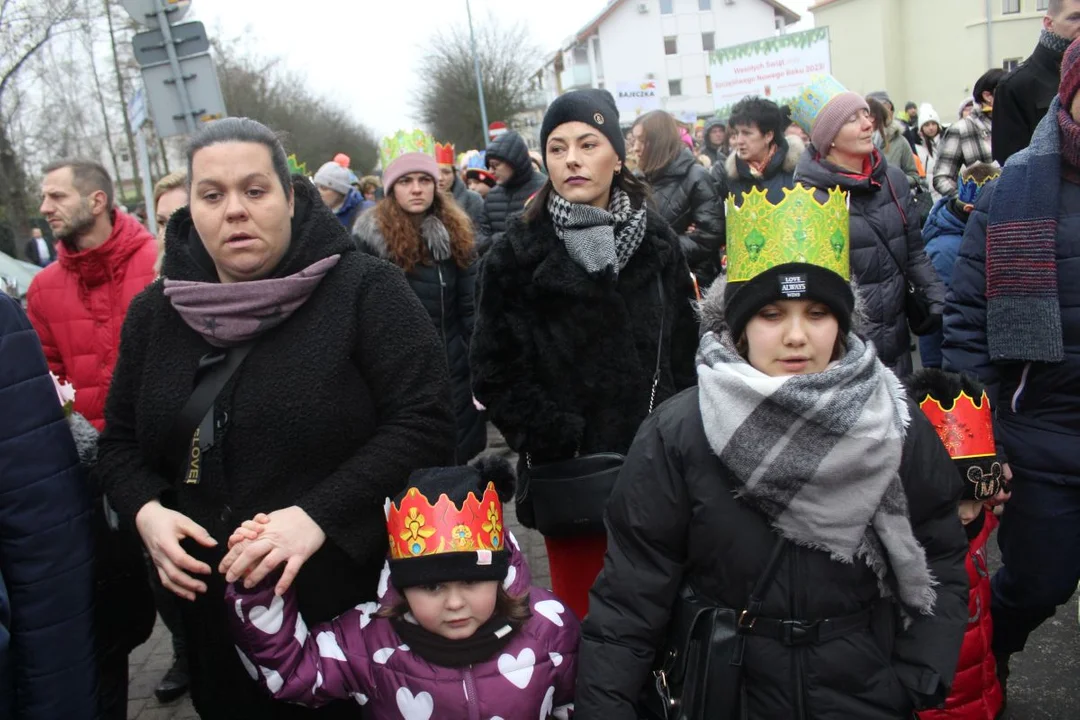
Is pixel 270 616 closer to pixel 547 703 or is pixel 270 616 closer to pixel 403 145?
pixel 547 703

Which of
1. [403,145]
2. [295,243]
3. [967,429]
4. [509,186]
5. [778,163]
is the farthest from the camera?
[509,186]

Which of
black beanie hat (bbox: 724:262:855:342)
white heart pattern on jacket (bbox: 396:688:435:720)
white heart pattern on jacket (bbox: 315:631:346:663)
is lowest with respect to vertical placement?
white heart pattern on jacket (bbox: 396:688:435:720)

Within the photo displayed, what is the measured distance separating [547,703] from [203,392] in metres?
1.25

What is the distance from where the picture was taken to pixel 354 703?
2652mm

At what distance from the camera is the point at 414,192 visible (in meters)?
5.31

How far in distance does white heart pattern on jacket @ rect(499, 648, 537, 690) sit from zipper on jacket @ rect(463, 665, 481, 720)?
0.27ft

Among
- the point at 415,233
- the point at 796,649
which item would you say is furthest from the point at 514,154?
the point at 796,649

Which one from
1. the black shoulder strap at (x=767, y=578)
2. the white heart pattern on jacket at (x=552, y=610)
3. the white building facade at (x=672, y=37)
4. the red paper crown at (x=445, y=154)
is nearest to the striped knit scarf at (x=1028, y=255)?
the black shoulder strap at (x=767, y=578)

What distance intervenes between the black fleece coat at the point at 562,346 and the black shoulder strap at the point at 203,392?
1034 millimetres

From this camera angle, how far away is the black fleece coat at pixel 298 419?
228 centimetres

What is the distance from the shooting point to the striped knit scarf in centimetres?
281

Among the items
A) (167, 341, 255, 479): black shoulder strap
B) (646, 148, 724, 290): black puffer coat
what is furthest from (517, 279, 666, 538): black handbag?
(646, 148, 724, 290): black puffer coat

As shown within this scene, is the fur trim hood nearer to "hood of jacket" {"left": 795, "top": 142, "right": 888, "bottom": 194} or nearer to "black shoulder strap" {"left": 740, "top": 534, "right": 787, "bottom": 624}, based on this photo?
"black shoulder strap" {"left": 740, "top": 534, "right": 787, "bottom": 624}

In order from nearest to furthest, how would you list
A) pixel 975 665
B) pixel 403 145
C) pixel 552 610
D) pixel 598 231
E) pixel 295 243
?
pixel 295 243
pixel 552 610
pixel 975 665
pixel 598 231
pixel 403 145
